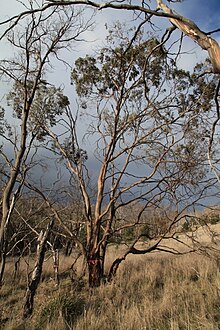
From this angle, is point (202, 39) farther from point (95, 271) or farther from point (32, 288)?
point (95, 271)

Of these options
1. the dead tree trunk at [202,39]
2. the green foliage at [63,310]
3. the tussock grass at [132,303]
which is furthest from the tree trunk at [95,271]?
the dead tree trunk at [202,39]

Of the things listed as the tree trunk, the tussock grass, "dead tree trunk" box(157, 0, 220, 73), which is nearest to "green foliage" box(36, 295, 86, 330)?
the tussock grass

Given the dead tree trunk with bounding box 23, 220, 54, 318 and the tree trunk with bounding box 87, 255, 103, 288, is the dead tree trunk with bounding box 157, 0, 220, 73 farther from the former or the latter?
the tree trunk with bounding box 87, 255, 103, 288

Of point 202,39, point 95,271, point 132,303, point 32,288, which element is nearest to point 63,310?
point 32,288

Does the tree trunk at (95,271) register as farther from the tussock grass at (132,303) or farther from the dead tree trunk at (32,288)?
the dead tree trunk at (32,288)

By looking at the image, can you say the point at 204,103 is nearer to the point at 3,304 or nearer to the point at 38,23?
the point at 38,23

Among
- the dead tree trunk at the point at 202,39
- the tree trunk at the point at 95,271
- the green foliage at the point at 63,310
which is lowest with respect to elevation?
the green foliage at the point at 63,310

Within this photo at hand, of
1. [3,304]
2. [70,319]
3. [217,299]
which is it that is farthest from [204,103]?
[3,304]

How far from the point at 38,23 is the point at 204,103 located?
473cm

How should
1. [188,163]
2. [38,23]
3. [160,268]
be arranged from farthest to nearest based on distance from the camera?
[160,268], [188,163], [38,23]

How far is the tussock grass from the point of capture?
14.7 ft

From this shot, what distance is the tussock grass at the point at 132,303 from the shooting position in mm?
4480

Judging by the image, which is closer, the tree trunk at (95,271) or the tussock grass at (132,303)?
the tussock grass at (132,303)

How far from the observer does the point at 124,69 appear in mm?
9383
